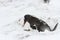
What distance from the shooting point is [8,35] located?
6.51 m

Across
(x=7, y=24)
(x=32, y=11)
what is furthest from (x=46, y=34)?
(x=32, y=11)

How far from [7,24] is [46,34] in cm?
135

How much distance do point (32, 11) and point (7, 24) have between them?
1165mm

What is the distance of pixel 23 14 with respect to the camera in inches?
311

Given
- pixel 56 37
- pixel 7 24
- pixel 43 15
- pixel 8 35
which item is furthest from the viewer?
pixel 43 15

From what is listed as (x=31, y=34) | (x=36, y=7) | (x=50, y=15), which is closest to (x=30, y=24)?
(x=31, y=34)

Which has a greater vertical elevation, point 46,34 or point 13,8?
point 13,8

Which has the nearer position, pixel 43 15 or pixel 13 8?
pixel 43 15

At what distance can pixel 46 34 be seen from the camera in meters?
6.35

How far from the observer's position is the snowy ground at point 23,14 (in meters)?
6.34

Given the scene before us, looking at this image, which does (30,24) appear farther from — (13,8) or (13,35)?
(13,8)

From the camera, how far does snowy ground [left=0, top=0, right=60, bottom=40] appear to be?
6.34m

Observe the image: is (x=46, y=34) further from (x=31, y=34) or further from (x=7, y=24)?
(x=7, y=24)

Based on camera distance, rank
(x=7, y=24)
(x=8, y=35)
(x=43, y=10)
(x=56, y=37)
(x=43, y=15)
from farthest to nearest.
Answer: (x=43, y=10)
(x=43, y=15)
(x=7, y=24)
(x=8, y=35)
(x=56, y=37)
